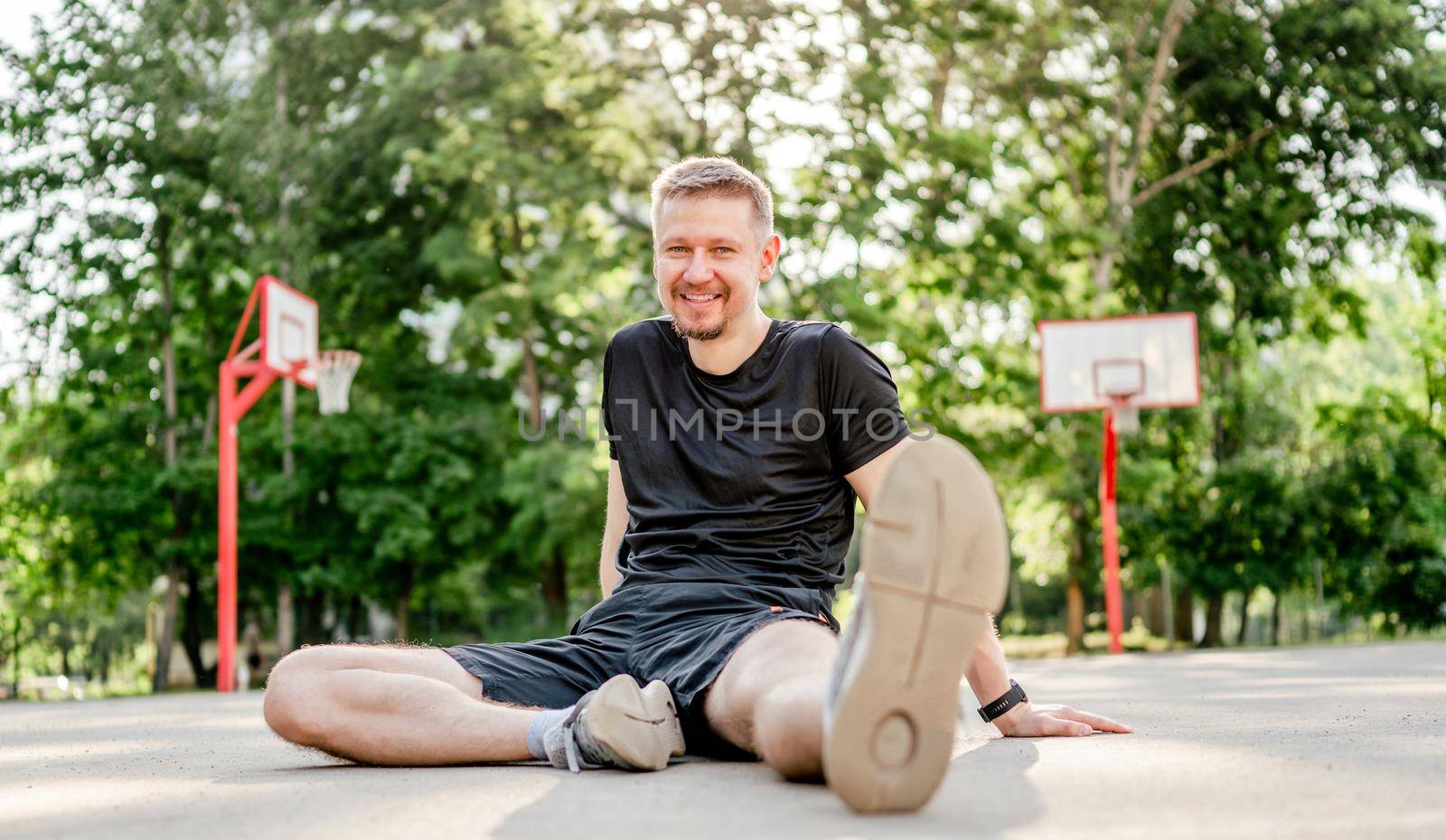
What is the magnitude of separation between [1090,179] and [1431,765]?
1960 cm

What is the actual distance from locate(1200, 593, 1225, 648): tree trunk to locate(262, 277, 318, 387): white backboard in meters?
14.3

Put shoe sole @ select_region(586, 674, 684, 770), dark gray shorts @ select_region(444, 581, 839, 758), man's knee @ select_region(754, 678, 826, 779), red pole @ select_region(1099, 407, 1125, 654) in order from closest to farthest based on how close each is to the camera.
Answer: man's knee @ select_region(754, 678, 826, 779)
shoe sole @ select_region(586, 674, 684, 770)
dark gray shorts @ select_region(444, 581, 839, 758)
red pole @ select_region(1099, 407, 1125, 654)

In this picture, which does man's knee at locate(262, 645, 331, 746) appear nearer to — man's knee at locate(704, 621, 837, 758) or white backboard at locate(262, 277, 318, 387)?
man's knee at locate(704, 621, 837, 758)

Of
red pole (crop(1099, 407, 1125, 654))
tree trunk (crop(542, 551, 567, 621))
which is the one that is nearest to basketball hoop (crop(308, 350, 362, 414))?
tree trunk (crop(542, 551, 567, 621))

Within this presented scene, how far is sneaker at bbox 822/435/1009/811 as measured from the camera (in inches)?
80.0

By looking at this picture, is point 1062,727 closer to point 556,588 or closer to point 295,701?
point 295,701

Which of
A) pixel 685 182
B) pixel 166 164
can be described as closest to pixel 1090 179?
pixel 166 164

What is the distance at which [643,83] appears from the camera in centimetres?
1897

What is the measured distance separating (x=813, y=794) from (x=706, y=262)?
50.8 inches

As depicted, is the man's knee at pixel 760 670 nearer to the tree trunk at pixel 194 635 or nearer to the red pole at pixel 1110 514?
the red pole at pixel 1110 514

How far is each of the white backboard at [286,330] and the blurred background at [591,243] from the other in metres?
3.99

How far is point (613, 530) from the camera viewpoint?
11.4ft

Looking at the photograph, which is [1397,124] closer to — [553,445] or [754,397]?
[553,445]

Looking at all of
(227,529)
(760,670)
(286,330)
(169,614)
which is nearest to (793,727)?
(760,670)
